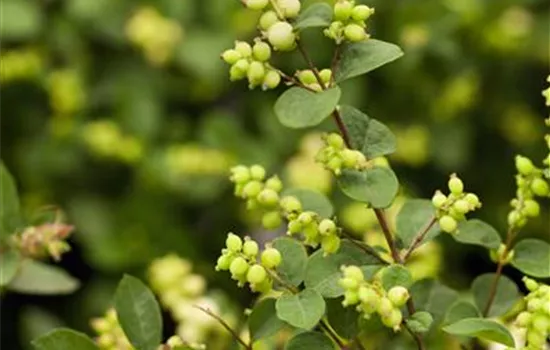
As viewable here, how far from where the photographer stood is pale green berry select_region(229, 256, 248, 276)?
2.68 feet

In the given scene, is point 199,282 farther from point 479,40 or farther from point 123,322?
point 479,40

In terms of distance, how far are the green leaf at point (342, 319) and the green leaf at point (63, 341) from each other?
0.67 ft

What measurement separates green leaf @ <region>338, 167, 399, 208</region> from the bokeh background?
2.71 feet

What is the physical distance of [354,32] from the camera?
838 mm

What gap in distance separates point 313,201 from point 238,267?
0.63ft

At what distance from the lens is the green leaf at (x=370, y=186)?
2.84ft

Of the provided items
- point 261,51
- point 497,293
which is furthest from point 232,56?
point 497,293

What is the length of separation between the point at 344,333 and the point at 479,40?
1142 mm

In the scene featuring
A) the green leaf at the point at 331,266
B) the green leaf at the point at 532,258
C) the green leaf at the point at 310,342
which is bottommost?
the green leaf at the point at 532,258

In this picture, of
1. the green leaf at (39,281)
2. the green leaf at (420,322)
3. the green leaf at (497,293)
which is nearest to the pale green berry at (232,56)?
the green leaf at (420,322)

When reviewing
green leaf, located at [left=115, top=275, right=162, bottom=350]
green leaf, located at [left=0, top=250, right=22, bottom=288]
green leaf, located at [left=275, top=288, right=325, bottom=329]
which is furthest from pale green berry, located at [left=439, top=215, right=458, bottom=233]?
green leaf, located at [left=0, top=250, right=22, bottom=288]

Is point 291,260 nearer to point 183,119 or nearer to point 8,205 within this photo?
point 8,205

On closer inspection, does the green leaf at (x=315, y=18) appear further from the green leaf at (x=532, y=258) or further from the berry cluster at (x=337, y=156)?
the green leaf at (x=532, y=258)

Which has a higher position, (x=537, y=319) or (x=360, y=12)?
(x=360, y=12)
